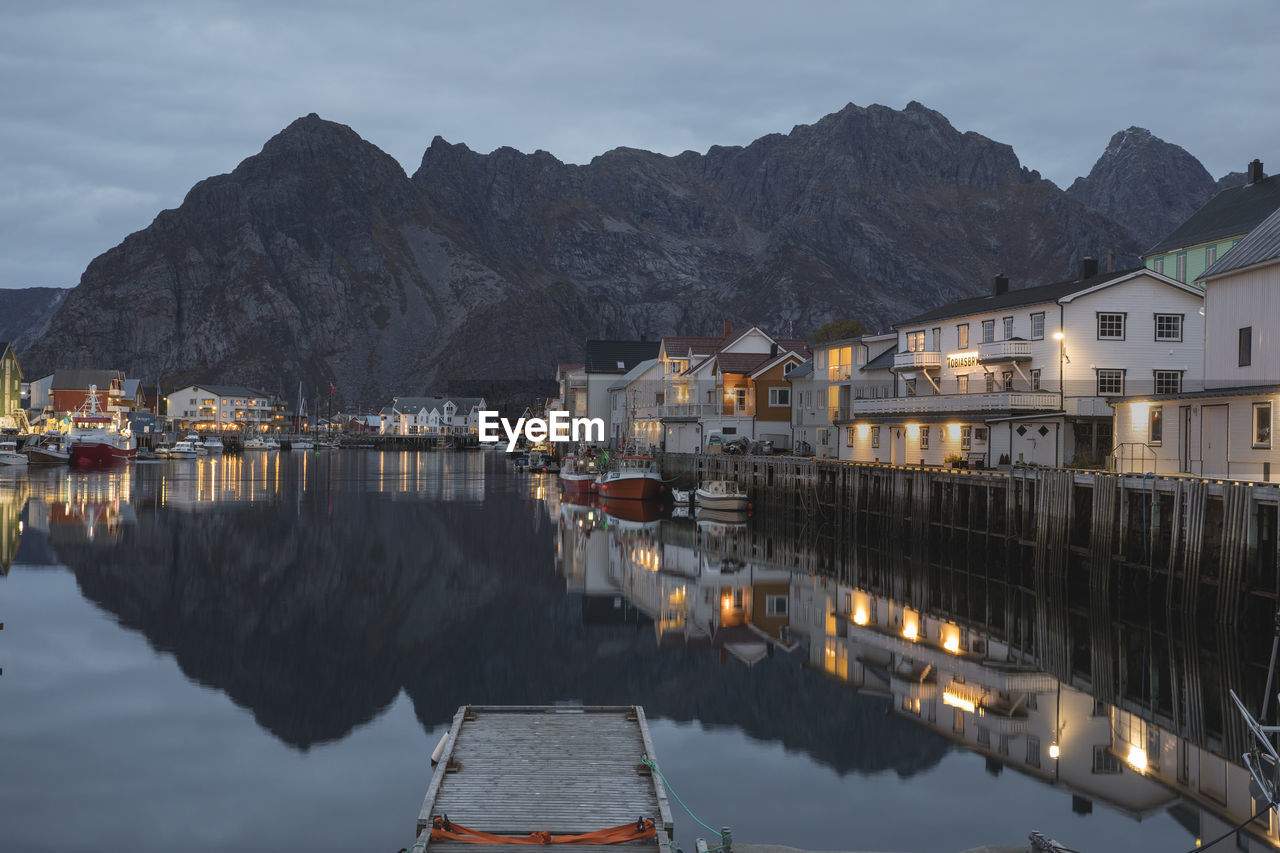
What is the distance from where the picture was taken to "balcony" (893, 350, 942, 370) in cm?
5447

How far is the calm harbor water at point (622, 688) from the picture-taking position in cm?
1495

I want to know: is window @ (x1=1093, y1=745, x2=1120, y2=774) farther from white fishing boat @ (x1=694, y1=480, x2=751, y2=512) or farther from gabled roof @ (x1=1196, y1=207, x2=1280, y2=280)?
white fishing boat @ (x1=694, y1=480, x2=751, y2=512)

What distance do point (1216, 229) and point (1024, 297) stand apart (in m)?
17.2

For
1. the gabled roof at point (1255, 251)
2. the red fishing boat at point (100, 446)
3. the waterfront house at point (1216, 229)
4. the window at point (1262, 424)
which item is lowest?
the red fishing boat at point (100, 446)

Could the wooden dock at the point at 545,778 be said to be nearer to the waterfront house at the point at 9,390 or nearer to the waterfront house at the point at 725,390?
the waterfront house at the point at 725,390

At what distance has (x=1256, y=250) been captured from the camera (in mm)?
32844

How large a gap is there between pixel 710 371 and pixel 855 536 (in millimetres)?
30904

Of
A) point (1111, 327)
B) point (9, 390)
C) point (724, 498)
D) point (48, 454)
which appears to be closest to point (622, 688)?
point (1111, 327)

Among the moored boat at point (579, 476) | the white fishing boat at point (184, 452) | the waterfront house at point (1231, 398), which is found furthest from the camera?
the white fishing boat at point (184, 452)

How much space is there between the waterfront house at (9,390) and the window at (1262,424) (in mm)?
140027

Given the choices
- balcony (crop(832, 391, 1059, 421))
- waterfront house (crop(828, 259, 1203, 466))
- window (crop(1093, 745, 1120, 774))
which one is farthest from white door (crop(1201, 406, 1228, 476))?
window (crop(1093, 745, 1120, 774))

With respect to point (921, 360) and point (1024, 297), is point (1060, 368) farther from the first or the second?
point (921, 360)

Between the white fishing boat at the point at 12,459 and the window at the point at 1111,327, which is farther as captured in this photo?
the white fishing boat at the point at 12,459

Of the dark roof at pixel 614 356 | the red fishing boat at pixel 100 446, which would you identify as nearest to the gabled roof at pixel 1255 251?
the dark roof at pixel 614 356
